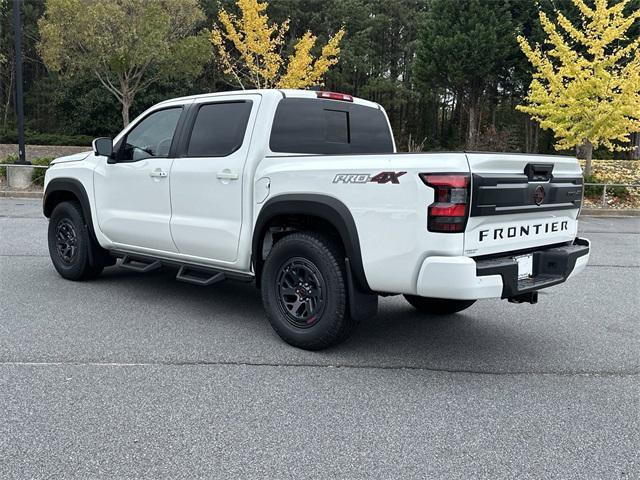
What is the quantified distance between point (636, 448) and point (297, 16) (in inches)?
1400

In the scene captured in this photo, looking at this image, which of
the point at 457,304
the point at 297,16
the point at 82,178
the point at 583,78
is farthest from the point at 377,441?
the point at 297,16

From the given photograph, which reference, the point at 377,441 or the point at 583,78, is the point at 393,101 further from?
the point at 377,441

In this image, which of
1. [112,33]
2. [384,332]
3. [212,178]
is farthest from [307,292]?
[112,33]

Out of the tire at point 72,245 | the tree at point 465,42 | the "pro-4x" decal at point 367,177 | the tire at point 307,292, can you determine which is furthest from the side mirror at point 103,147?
the tree at point 465,42

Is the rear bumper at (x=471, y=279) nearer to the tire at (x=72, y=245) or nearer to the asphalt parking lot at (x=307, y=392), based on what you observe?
the asphalt parking lot at (x=307, y=392)

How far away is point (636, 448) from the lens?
119 inches

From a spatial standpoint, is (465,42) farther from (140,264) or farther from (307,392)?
(307,392)

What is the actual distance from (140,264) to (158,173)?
1.07 meters

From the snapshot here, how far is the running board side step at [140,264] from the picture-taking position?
5.64 m

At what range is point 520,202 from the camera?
12.7 ft

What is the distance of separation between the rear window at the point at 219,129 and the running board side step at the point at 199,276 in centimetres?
101

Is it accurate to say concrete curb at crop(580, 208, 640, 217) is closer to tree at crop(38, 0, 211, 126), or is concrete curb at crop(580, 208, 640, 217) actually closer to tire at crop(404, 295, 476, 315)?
tire at crop(404, 295, 476, 315)

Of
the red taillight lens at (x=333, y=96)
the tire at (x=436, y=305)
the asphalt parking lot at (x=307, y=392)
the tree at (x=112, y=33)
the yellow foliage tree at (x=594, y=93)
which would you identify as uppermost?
the tree at (x=112, y=33)

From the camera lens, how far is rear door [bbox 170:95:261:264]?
4.74 meters
